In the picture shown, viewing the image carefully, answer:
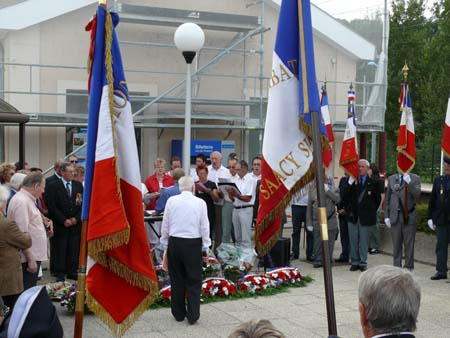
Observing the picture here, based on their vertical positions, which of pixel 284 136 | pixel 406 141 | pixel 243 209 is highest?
pixel 284 136

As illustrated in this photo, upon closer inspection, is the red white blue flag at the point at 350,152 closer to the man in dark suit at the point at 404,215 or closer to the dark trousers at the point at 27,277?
the man in dark suit at the point at 404,215

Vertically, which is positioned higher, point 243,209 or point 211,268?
point 243,209

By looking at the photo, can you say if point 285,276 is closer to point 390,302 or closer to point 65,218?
point 65,218

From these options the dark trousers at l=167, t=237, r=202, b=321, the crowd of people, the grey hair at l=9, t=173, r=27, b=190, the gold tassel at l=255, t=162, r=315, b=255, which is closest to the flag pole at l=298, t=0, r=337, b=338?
the gold tassel at l=255, t=162, r=315, b=255

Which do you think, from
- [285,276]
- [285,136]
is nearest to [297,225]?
[285,276]

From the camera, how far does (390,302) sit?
9.98 feet

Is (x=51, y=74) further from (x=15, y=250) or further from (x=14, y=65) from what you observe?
(x=15, y=250)

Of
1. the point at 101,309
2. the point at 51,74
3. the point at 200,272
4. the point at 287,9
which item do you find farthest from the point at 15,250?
the point at 51,74

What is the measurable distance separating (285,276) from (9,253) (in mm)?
5066

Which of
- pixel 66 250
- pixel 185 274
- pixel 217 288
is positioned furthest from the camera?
pixel 66 250

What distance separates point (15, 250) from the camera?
690cm

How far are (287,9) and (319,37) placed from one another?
1434 cm

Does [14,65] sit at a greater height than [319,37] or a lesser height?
lesser

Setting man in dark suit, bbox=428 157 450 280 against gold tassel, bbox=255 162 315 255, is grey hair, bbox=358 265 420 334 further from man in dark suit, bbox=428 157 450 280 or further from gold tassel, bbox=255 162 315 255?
man in dark suit, bbox=428 157 450 280
